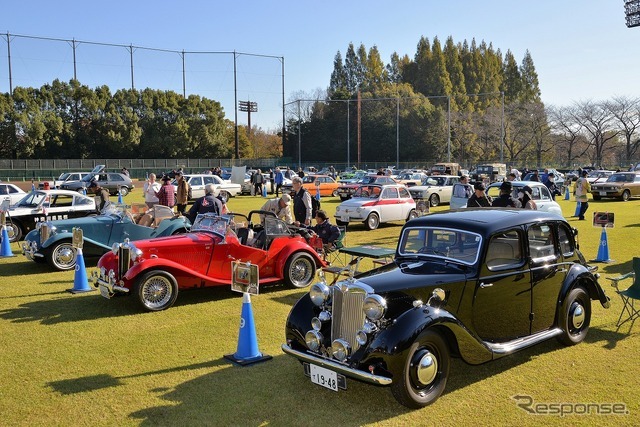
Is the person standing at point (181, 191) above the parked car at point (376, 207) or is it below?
above

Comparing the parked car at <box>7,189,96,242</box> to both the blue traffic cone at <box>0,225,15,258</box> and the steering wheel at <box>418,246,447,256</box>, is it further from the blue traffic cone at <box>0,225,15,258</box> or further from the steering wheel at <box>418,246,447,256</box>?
the steering wheel at <box>418,246,447,256</box>

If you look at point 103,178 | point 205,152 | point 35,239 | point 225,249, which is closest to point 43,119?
point 205,152

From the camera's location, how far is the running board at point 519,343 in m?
5.62

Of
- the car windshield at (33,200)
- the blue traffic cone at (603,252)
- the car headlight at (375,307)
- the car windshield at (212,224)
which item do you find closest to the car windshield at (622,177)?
the blue traffic cone at (603,252)

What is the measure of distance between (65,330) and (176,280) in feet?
5.69

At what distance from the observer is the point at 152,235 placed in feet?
40.9

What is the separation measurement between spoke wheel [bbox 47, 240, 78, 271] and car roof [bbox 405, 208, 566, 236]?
8.42m

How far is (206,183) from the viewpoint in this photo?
99.9ft

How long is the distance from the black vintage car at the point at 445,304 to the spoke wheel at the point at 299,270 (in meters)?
3.61

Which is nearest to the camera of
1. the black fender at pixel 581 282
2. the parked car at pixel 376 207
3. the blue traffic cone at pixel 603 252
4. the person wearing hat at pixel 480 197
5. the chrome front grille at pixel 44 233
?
the black fender at pixel 581 282

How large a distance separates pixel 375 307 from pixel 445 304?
83 centimetres

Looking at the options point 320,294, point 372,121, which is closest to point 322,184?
point 320,294

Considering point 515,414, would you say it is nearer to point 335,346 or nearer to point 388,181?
point 335,346

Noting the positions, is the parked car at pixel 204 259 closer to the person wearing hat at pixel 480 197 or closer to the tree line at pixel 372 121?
the person wearing hat at pixel 480 197
